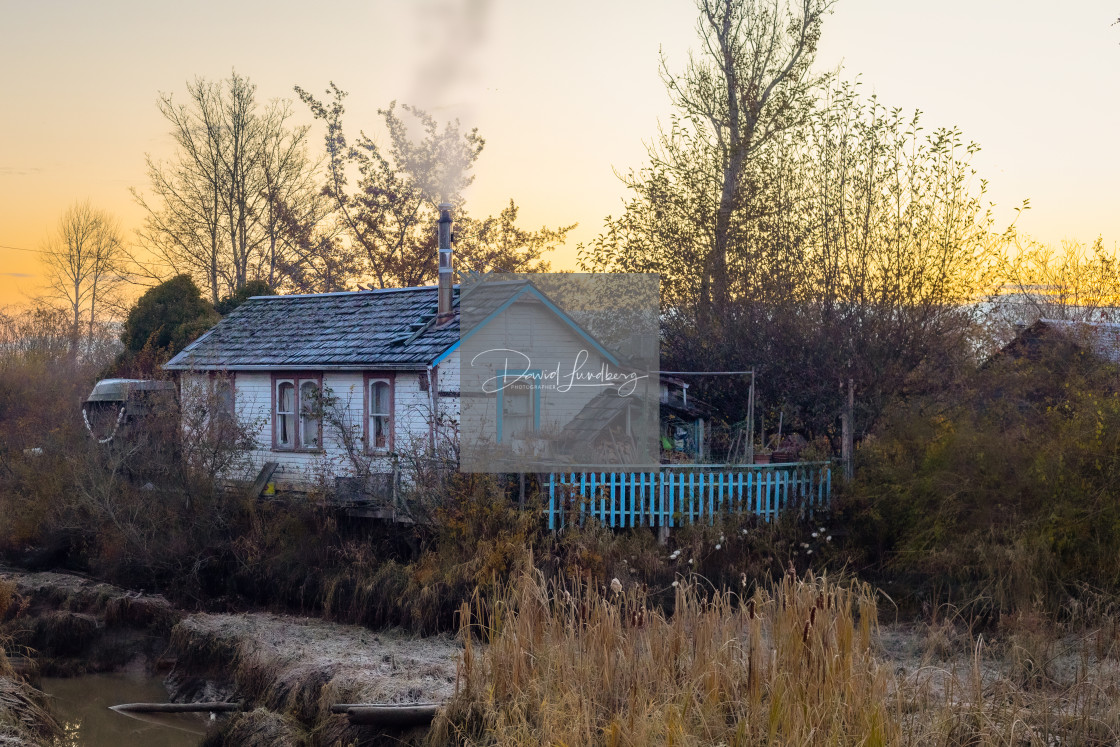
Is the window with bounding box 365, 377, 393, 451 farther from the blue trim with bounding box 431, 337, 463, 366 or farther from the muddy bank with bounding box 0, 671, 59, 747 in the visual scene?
the muddy bank with bounding box 0, 671, 59, 747

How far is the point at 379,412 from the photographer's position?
18.1 meters

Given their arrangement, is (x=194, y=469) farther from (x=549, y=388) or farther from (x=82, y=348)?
(x=82, y=348)

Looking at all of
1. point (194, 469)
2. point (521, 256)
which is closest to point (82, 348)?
point (521, 256)

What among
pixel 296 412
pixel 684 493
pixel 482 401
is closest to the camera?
pixel 684 493

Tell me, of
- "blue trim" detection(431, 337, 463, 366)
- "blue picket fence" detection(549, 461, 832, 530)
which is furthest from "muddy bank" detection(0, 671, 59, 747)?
"blue trim" detection(431, 337, 463, 366)

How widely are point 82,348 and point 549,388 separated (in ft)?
86.6

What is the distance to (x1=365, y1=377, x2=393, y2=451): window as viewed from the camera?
17828 mm

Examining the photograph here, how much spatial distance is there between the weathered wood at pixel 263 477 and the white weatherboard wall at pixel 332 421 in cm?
10

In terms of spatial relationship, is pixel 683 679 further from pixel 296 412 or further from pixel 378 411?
pixel 296 412

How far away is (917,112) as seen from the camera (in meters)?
16.8

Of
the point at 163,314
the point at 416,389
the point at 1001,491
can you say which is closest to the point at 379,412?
the point at 416,389

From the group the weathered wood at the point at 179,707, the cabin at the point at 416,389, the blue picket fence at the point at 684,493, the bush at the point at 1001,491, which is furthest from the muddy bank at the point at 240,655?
the bush at the point at 1001,491

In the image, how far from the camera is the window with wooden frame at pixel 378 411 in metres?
17.8

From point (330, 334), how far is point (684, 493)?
27.6 feet
